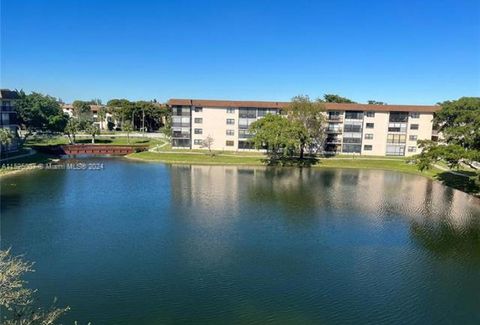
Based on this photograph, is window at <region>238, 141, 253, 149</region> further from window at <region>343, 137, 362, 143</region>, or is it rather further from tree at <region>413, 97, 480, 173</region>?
tree at <region>413, 97, 480, 173</region>

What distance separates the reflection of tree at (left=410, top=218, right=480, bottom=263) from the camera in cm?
2831

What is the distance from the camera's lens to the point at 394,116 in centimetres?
7869

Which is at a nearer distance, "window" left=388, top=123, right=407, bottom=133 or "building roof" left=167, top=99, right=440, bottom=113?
"building roof" left=167, top=99, right=440, bottom=113

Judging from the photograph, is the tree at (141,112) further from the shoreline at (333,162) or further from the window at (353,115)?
the window at (353,115)

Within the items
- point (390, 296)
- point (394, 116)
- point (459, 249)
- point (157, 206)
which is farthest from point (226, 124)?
point (390, 296)

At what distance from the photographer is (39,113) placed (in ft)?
298

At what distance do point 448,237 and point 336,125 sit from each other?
50706mm

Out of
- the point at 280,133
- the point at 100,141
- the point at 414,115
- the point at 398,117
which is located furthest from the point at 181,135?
the point at 414,115

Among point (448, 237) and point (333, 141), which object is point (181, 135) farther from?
point (448, 237)

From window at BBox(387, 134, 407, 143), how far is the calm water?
3184 centimetres

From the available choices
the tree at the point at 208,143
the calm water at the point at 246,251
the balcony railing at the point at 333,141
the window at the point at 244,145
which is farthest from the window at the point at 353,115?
the calm water at the point at 246,251

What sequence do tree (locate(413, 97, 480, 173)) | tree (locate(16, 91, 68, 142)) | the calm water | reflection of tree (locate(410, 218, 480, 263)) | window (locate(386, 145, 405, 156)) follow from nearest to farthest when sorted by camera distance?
the calm water < reflection of tree (locate(410, 218, 480, 263)) < tree (locate(413, 97, 480, 173)) < window (locate(386, 145, 405, 156)) < tree (locate(16, 91, 68, 142))

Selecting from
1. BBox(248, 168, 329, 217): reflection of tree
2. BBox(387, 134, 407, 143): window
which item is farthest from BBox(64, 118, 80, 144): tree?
BBox(387, 134, 407, 143): window

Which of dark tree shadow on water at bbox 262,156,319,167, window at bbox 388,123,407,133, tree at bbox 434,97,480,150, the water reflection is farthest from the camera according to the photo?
window at bbox 388,123,407,133
